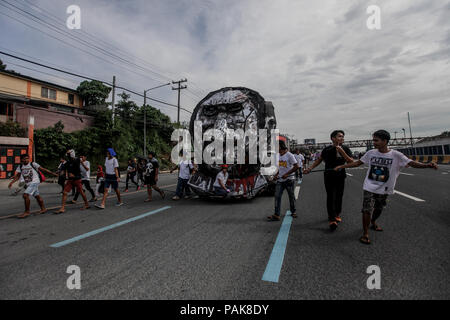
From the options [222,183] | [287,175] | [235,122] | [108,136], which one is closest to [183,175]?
[222,183]

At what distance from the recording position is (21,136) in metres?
18.4

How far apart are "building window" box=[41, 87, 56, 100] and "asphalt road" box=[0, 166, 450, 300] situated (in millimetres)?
27927

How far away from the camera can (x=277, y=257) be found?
301 centimetres

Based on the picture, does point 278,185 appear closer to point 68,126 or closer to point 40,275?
point 40,275

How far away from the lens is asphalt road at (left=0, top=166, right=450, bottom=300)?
88.4 inches

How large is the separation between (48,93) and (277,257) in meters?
33.4

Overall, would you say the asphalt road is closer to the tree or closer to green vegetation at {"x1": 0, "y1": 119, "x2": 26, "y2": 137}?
green vegetation at {"x1": 0, "y1": 119, "x2": 26, "y2": 137}

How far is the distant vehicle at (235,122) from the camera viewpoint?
6941 mm

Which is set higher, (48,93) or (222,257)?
(48,93)

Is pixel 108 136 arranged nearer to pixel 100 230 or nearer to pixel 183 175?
pixel 183 175

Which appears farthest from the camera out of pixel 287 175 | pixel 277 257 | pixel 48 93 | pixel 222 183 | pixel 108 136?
pixel 48 93
